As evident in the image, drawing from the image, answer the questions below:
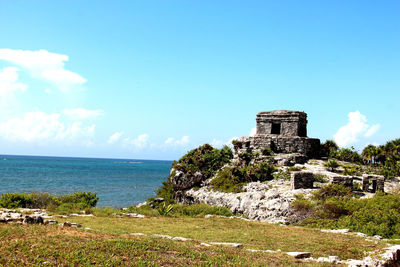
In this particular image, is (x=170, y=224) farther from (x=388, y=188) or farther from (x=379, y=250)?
(x=388, y=188)

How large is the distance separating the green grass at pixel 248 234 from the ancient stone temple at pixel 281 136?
16951 millimetres

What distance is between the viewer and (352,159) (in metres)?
37.4

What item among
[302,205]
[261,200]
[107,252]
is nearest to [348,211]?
[302,205]

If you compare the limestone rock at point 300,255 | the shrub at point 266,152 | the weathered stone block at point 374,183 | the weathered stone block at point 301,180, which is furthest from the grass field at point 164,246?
the shrub at point 266,152

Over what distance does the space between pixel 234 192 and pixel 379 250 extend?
15.6 metres

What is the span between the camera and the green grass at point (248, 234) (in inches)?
450

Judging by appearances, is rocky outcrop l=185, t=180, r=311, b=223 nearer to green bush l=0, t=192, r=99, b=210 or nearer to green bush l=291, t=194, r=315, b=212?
green bush l=291, t=194, r=315, b=212

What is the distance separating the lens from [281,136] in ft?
111

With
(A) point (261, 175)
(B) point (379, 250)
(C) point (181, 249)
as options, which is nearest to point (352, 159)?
(A) point (261, 175)

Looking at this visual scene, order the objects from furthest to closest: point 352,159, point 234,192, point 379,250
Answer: point 352,159
point 234,192
point 379,250

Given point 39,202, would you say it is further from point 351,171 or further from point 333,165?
point 351,171

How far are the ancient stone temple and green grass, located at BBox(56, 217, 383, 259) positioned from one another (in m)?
17.0

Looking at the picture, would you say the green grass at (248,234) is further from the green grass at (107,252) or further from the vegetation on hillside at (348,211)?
the vegetation on hillside at (348,211)

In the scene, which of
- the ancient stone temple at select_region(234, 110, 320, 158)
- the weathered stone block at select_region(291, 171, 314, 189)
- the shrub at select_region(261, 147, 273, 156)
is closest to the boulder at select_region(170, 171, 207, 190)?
the ancient stone temple at select_region(234, 110, 320, 158)
